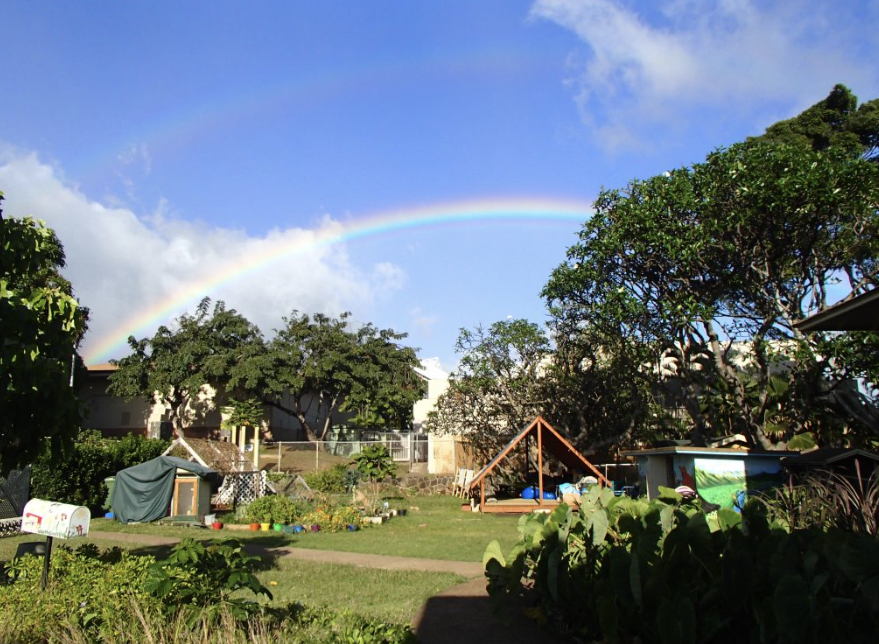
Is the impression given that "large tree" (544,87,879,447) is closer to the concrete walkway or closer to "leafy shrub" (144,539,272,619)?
the concrete walkway

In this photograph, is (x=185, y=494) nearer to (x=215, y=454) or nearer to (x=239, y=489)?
(x=239, y=489)

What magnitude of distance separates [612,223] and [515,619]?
1513 cm

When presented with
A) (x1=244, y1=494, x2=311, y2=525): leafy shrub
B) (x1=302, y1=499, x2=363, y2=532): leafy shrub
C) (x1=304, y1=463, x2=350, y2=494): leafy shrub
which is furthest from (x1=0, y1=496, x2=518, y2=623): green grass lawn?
(x1=304, y1=463, x2=350, y2=494): leafy shrub

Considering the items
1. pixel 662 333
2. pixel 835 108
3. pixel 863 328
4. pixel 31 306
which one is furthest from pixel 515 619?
pixel 835 108

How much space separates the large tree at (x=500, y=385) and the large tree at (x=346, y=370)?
45.0ft

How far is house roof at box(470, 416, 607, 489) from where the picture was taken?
75.4ft

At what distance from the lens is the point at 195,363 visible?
44219 mm

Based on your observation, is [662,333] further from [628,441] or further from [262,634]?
[262,634]

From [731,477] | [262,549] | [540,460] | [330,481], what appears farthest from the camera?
[330,481]

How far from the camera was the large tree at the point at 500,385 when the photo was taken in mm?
28438

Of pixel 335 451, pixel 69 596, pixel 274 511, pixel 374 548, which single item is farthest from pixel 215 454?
pixel 69 596

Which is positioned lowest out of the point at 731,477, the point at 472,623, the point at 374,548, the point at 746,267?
the point at 472,623

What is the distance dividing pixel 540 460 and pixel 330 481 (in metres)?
9.29

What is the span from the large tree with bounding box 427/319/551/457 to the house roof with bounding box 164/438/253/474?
8.94 meters
